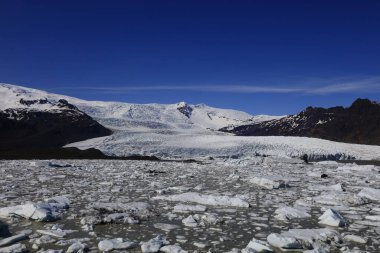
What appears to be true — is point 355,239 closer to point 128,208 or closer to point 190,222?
point 190,222

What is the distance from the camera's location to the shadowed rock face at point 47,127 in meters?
65.6

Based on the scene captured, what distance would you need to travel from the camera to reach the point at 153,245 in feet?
15.6

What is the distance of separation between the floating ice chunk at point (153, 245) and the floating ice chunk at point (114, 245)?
0.18 metres

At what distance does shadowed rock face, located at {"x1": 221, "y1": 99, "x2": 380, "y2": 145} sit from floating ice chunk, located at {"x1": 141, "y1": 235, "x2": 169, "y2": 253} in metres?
122

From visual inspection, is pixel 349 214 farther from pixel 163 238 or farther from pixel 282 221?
pixel 163 238

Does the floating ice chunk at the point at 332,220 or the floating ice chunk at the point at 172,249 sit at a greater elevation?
the floating ice chunk at the point at 332,220

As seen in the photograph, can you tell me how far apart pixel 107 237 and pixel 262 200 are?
4273mm

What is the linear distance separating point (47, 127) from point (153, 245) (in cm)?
7964

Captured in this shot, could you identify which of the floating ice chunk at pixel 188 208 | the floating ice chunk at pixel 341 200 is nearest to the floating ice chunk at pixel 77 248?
the floating ice chunk at pixel 188 208

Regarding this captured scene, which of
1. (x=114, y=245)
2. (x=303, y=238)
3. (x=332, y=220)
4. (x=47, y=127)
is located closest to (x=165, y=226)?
(x=114, y=245)

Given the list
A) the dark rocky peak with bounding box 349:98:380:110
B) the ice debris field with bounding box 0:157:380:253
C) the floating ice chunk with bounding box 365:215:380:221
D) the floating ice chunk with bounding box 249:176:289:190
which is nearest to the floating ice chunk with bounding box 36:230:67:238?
the ice debris field with bounding box 0:157:380:253

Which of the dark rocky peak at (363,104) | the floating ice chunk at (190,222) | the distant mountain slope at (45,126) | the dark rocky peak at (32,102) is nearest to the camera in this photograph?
the floating ice chunk at (190,222)

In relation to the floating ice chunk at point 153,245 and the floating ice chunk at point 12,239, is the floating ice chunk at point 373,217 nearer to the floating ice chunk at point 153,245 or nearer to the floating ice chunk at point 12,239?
the floating ice chunk at point 153,245

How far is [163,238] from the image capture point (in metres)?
5.14
